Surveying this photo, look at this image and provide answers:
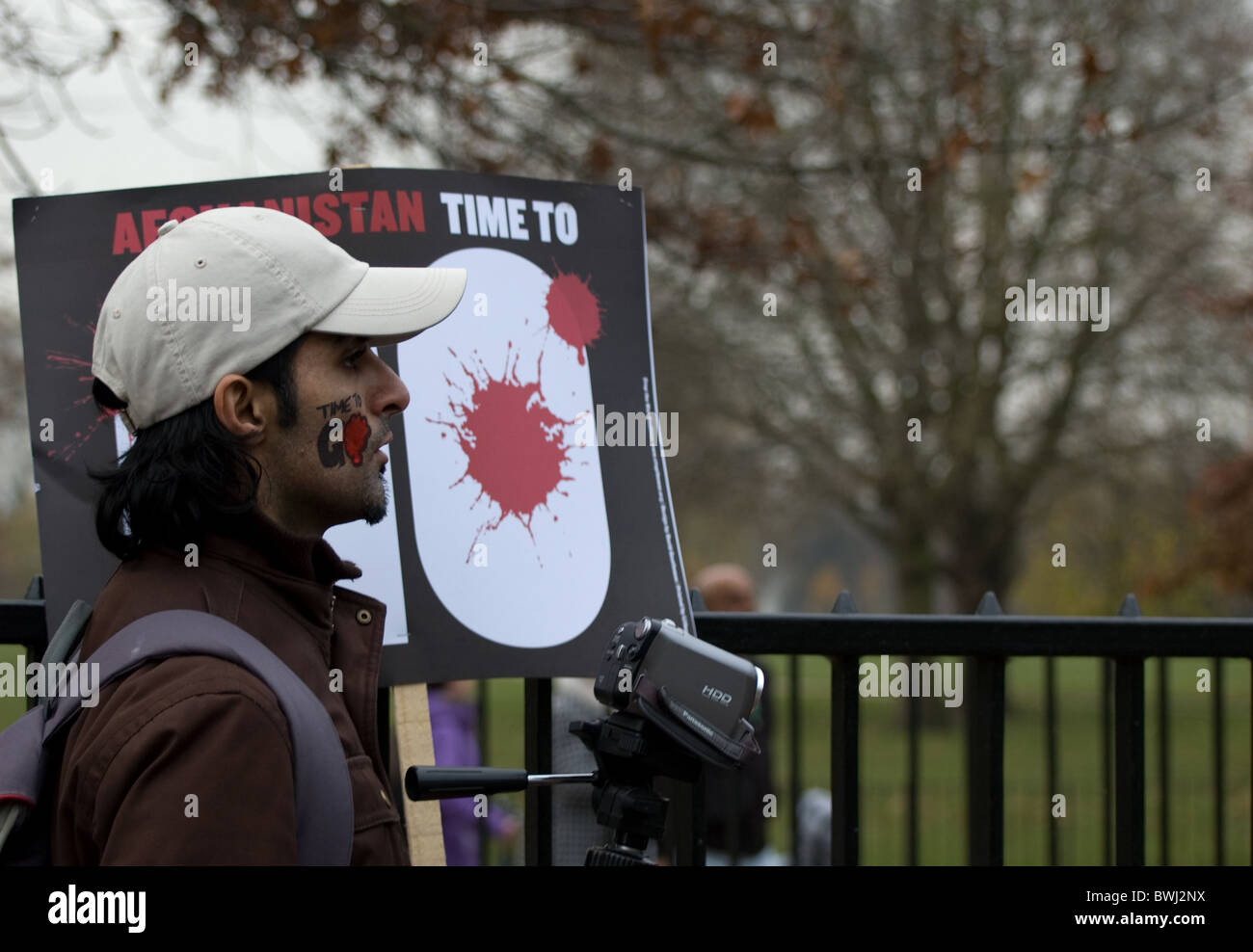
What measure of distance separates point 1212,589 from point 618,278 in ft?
67.6

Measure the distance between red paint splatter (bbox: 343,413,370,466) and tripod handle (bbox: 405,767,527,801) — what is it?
49 centimetres

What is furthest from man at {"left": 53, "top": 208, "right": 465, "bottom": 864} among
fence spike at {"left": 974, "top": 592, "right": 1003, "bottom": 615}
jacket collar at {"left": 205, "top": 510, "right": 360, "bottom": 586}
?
fence spike at {"left": 974, "top": 592, "right": 1003, "bottom": 615}

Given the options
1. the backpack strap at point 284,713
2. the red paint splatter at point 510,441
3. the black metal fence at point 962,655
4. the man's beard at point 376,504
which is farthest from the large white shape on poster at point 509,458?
the backpack strap at point 284,713

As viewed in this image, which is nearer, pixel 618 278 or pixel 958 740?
pixel 618 278

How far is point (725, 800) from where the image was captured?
541 cm

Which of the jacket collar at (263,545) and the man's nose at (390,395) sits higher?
the man's nose at (390,395)

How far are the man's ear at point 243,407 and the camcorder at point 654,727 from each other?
1.90ft

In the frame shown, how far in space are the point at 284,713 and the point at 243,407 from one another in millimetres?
508

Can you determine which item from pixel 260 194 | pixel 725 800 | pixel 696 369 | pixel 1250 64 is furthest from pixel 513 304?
pixel 1250 64

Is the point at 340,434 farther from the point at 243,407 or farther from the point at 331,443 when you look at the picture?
the point at 243,407

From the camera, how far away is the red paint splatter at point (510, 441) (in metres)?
2.63

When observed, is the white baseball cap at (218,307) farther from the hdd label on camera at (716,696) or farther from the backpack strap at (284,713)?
the hdd label on camera at (716,696)
